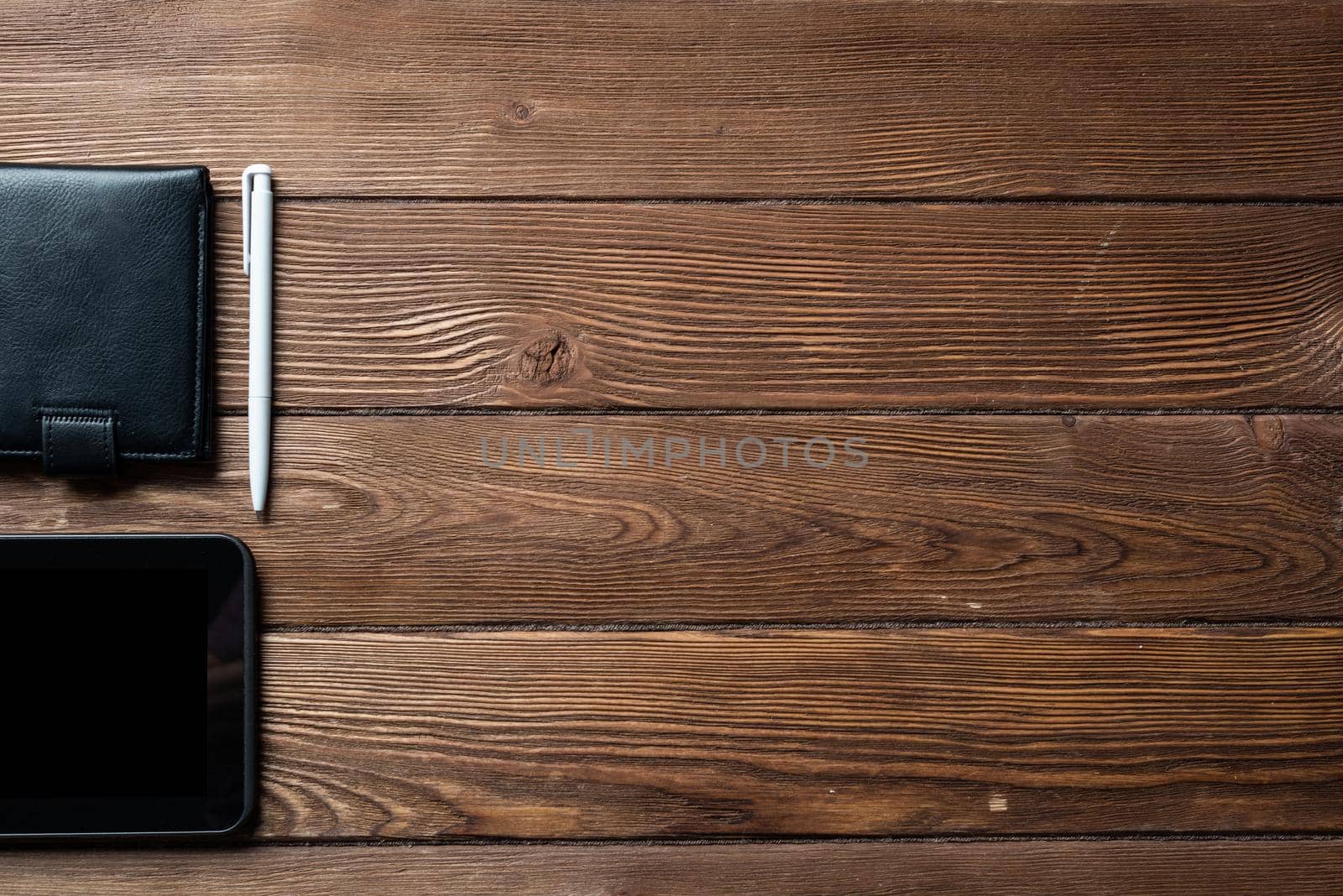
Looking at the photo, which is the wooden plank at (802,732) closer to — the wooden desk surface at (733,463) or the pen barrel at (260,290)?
the wooden desk surface at (733,463)

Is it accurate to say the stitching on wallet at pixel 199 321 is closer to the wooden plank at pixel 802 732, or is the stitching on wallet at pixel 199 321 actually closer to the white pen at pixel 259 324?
the white pen at pixel 259 324

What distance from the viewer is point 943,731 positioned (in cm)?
54

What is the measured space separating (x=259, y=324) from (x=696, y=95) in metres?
0.32

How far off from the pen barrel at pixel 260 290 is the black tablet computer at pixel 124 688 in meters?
A: 0.11

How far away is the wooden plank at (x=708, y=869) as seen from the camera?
529 mm

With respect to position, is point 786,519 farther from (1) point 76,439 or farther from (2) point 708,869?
(1) point 76,439

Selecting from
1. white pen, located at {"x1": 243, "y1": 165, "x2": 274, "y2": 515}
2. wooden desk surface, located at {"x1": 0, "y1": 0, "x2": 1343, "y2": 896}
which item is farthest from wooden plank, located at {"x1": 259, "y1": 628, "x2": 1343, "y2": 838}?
white pen, located at {"x1": 243, "y1": 165, "x2": 274, "y2": 515}

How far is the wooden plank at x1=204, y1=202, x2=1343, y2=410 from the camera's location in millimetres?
545

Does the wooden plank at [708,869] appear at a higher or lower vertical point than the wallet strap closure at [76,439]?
lower

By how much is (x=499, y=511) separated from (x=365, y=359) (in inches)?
5.2

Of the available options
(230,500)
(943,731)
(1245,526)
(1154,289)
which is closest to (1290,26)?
(1154,289)

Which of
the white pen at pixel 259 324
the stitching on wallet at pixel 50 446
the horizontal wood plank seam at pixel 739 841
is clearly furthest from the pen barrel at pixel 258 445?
Answer: the horizontal wood plank seam at pixel 739 841

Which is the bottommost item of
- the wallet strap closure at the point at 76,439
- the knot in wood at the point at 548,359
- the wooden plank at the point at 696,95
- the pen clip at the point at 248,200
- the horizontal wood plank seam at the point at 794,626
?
the horizontal wood plank seam at the point at 794,626

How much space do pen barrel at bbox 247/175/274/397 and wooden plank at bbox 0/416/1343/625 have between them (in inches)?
1.3
